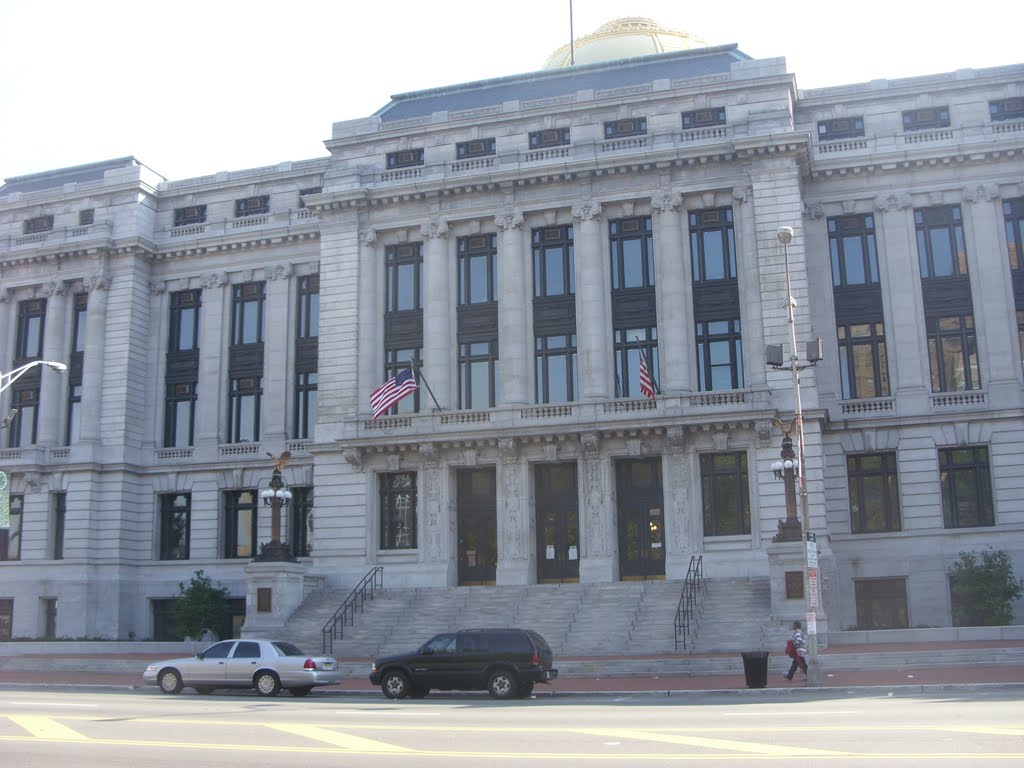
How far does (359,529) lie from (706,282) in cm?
1765

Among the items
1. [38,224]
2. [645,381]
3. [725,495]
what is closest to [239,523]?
[38,224]

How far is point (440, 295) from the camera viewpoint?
4584 cm

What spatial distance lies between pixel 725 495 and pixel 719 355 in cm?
580

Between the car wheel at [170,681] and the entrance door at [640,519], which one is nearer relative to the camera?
the car wheel at [170,681]

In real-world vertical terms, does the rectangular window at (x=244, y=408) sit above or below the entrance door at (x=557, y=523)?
above

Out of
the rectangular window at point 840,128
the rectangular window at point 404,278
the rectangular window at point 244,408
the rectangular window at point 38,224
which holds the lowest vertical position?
the rectangular window at point 244,408

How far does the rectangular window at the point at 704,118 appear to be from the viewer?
147ft

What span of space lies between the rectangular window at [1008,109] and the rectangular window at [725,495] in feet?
61.5

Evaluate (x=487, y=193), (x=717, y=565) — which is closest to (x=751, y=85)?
(x=487, y=193)

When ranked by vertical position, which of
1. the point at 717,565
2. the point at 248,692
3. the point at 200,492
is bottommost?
the point at 248,692

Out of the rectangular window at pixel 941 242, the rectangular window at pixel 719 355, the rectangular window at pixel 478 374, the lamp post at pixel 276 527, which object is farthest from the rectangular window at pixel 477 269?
the rectangular window at pixel 941 242

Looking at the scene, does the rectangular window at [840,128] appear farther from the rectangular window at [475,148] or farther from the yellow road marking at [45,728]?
the yellow road marking at [45,728]

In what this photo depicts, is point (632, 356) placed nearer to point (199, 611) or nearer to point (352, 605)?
point (352, 605)

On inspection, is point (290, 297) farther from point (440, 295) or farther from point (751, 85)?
point (751, 85)
